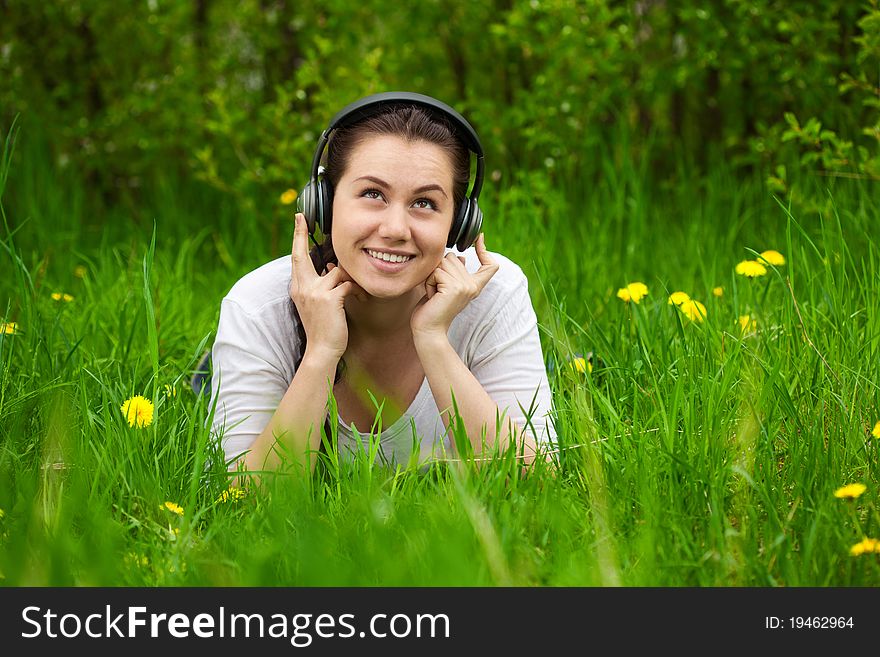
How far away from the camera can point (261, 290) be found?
2914mm

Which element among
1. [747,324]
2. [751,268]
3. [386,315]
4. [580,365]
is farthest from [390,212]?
[751,268]

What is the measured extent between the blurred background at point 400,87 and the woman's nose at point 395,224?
216 cm

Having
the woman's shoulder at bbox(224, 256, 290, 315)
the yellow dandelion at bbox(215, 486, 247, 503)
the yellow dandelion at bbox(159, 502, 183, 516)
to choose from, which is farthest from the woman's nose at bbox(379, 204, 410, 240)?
the yellow dandelion at bbox(159, 502, 183, 516)

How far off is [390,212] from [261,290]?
0.48 metres

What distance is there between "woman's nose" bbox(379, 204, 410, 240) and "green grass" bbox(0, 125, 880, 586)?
56cm

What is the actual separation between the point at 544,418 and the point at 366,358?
0.58 m

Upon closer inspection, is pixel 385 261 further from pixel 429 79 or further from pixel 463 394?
pixel 429 79

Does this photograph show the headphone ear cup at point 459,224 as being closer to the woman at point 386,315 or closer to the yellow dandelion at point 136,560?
the woman at point 386,315

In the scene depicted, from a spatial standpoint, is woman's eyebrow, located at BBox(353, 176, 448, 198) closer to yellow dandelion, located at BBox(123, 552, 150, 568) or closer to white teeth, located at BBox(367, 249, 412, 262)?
white teeth, located at BBox(367, 249, 412, 262)

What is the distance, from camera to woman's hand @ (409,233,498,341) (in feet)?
9.11


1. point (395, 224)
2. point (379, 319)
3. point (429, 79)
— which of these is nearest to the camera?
point (395, 224)

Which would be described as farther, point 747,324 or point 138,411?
point 747,324

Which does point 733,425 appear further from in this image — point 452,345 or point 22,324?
point 22,324

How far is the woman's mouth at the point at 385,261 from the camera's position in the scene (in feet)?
8.90
